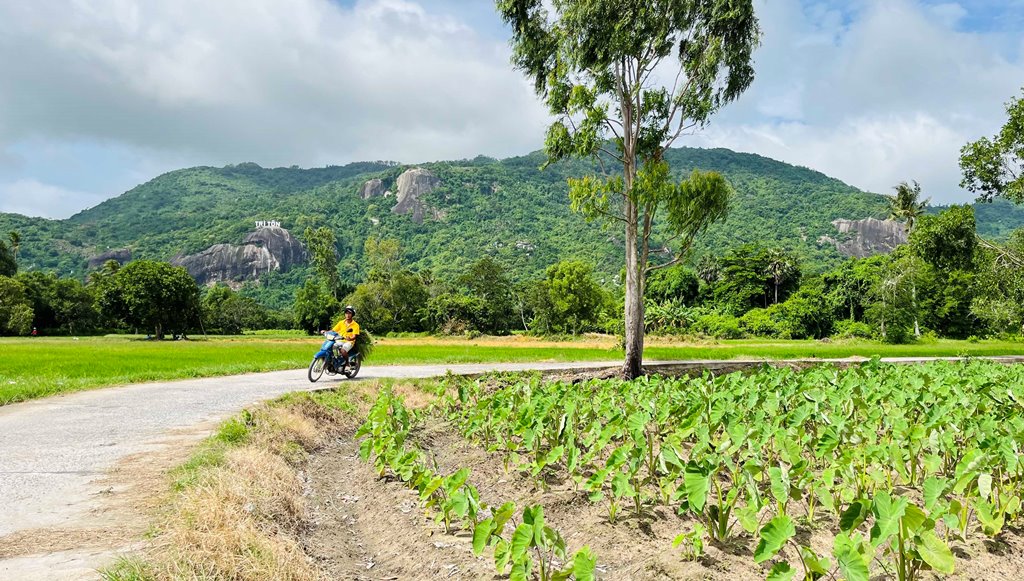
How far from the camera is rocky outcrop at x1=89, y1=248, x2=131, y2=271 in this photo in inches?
6511

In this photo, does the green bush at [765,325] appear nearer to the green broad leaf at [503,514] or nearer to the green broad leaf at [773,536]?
the green broad leaf at [773,536]

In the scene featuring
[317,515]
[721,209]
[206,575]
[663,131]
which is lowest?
[317,515]

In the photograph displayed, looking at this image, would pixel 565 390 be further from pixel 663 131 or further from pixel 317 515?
pixel 663 131

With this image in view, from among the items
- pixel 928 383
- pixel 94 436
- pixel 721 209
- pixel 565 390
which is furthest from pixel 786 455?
pixel 721 209

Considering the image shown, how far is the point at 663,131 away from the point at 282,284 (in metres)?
173

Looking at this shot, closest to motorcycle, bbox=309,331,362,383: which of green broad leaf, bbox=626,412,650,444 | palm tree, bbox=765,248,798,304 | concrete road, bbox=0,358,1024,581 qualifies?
concrete road, bbox=0,358,1024,581

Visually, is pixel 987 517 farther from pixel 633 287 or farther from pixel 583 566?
pixel 633 287

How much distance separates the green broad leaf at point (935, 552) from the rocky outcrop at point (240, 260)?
633 feet

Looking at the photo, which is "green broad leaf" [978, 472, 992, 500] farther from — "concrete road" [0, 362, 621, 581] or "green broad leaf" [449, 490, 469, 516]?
"concrete road" [0, 362, 621, 581]

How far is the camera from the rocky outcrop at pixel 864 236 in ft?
542

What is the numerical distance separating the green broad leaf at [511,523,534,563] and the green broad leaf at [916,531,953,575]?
8.44 feet

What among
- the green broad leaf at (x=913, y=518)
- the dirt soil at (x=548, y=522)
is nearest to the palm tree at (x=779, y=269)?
the dirt soil at (x=548, y=522)

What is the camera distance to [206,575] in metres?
3.60

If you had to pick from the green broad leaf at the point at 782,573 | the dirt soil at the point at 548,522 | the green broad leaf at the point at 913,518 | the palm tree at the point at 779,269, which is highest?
the palm tree at the point at 779,269
